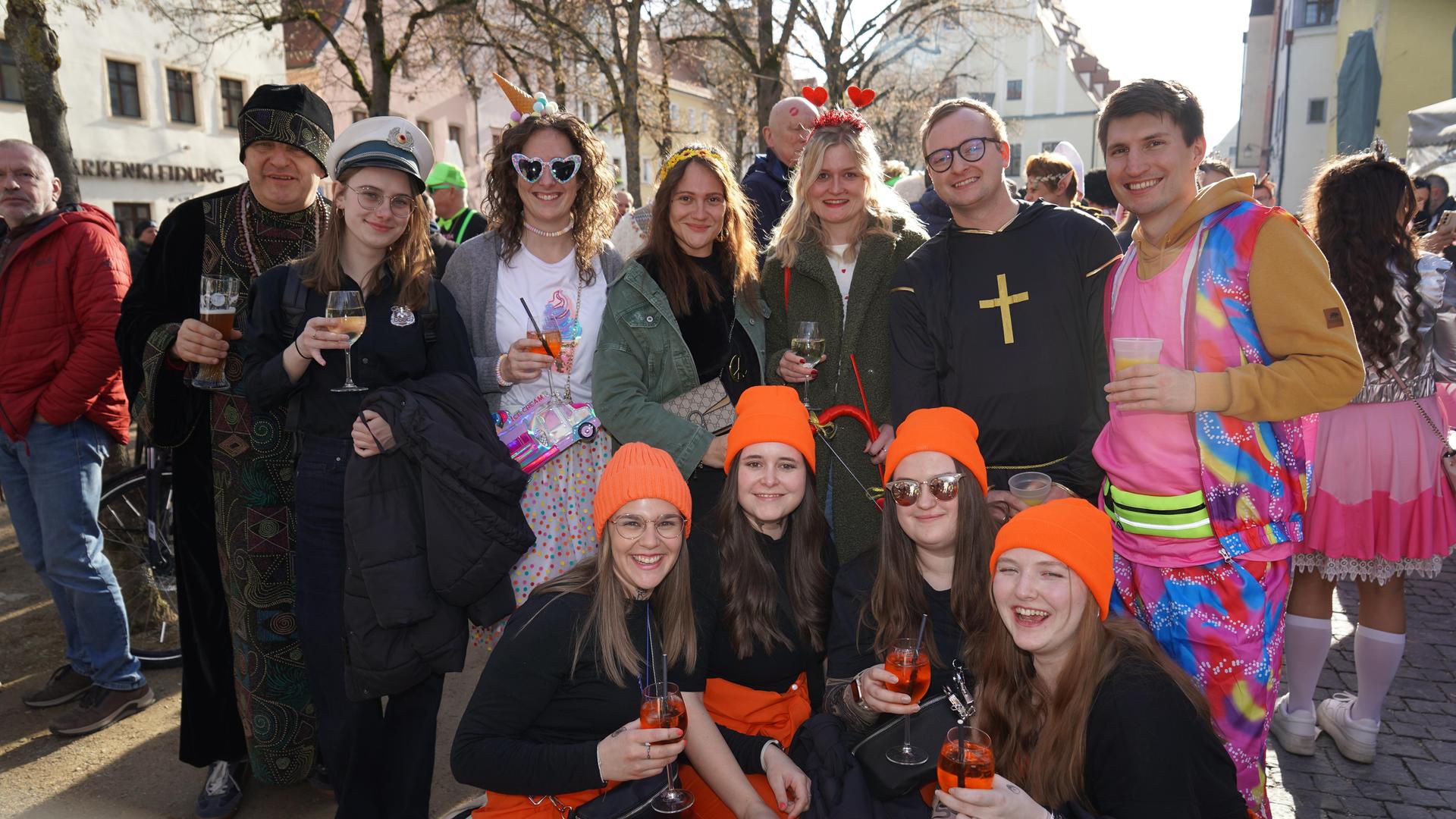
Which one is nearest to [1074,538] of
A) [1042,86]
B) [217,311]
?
[217,311]

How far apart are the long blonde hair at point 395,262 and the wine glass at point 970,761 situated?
227 centimetres

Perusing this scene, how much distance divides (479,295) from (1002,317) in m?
1.90

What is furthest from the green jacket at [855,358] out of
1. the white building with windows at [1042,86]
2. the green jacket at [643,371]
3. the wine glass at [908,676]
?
the white building with windows at [1042,86]

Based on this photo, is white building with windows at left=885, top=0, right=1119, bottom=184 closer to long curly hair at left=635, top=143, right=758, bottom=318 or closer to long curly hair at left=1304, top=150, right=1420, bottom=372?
long curly hair at left=1304, top=150, right=1420, bottom=372

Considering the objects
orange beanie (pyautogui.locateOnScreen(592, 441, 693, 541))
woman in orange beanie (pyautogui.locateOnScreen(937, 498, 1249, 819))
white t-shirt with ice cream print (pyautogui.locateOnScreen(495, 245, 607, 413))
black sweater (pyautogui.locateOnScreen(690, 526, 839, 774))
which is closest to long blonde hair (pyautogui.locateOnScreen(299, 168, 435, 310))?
white t-shirt with ice cream print (pyautogui.locateOnScreen(495, 245, 607, 413))

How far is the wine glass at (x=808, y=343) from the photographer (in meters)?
3.34

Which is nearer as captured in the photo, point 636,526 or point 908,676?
point 908,676

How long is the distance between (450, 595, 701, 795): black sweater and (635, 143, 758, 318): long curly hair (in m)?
1.33

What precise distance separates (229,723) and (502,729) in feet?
5.93

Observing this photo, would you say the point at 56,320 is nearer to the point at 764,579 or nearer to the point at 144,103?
the point at 764,579

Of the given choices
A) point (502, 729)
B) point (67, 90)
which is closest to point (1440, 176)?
point (502, 729)

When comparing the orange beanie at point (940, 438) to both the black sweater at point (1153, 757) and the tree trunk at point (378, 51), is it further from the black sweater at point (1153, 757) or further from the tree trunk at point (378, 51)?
the tree trunk at point (378, 51)

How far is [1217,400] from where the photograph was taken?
2559mm

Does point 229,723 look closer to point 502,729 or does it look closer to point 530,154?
point 502,729
